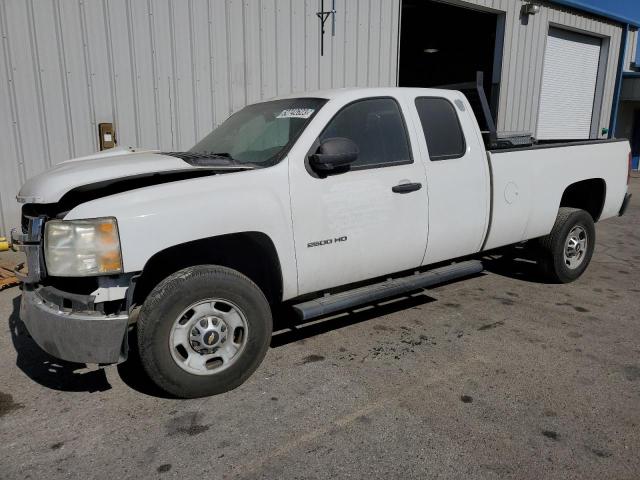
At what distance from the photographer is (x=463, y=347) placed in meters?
4.05

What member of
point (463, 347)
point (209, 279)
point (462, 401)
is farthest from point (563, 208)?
point (209, 279)

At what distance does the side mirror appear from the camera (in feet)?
11.4

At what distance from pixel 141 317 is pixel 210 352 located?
50 cm

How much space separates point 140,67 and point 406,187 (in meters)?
4.80

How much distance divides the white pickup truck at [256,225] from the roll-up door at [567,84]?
34.9ft

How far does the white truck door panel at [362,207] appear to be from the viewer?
3568mm

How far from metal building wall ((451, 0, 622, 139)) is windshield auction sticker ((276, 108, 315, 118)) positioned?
9.21m

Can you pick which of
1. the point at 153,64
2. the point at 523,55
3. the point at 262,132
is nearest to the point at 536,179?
the point at 262,132

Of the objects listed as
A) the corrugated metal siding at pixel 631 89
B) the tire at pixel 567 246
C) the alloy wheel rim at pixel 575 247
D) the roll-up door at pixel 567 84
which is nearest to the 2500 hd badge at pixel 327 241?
the tire at pixel 567 246

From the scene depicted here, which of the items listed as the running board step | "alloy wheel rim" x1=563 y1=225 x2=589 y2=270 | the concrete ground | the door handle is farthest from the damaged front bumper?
"alloy wheel rim" x1=563 y1=225 x2=589 y2=270

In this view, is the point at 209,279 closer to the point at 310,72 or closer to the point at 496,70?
the point at 310,72

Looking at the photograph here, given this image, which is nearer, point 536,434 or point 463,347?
point 536,434

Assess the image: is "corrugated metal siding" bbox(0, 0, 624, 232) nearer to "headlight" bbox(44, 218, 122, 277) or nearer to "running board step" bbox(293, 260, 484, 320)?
"headlight" bbox(44, 218, 122, 277)

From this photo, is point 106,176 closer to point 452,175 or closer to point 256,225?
point 256,225
